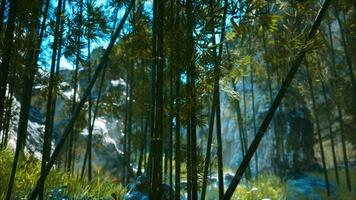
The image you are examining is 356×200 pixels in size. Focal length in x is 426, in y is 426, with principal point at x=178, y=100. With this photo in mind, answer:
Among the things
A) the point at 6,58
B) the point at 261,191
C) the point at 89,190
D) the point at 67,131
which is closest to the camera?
the point at 6,58

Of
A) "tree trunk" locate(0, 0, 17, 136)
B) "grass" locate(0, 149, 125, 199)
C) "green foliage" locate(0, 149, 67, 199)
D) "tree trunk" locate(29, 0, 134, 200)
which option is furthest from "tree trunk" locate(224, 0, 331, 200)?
"green foliage" locate(0, 149, 67, 199)

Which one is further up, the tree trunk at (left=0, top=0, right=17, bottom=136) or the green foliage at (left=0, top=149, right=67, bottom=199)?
the tree trunk at (left=0, top=0, right=17, bottom=136)

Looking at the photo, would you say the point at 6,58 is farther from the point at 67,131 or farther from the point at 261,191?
the point at 261,191

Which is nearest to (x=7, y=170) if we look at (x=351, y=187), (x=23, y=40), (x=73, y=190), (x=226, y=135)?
(x=73, y=190)

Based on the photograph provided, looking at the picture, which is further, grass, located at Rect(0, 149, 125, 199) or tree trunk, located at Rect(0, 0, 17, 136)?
grass, located at Rect(0, 149, 125, 199)

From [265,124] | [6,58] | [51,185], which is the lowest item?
[51,185]

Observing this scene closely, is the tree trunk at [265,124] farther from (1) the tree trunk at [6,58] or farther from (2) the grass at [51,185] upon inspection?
(2) the grass at [51,185]

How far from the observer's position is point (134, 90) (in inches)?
339

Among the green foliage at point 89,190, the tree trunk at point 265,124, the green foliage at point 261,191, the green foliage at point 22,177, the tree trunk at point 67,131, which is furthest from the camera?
the green foliage at point 261,191

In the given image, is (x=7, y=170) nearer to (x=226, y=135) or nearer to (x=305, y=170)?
(x=305, y=170)

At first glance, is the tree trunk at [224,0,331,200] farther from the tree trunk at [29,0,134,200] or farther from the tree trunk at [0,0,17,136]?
the tree trunk at [0,0,17,136]

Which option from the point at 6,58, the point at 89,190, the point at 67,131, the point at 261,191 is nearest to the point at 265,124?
the point at 67,131

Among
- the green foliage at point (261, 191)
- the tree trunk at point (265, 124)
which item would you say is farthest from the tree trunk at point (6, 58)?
the green foliage at point (261, 191)

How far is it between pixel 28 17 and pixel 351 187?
340 inches
